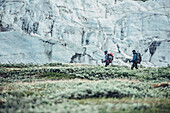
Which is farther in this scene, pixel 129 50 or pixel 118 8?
pixel 118 8

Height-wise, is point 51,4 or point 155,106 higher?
point 51,4

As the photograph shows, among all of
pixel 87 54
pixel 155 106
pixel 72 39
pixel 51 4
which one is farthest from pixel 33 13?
pixel 155 106

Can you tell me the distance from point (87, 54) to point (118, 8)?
33.5m

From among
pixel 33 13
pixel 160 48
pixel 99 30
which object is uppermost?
pixel 33 13

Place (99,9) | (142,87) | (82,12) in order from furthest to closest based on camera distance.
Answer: (99,9)
(82,12)
(142,87)

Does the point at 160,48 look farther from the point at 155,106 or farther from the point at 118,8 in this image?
the point at 155,106

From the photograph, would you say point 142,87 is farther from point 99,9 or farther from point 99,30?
point 99,9

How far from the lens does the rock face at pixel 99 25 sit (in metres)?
54.7

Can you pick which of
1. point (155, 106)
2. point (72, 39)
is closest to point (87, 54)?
point (72, 39)

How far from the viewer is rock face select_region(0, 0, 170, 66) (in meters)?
54.7

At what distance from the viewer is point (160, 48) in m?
55.2

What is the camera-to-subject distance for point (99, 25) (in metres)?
64.4

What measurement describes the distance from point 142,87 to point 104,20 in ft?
180

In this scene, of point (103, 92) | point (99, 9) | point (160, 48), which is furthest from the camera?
point (99, 9)
